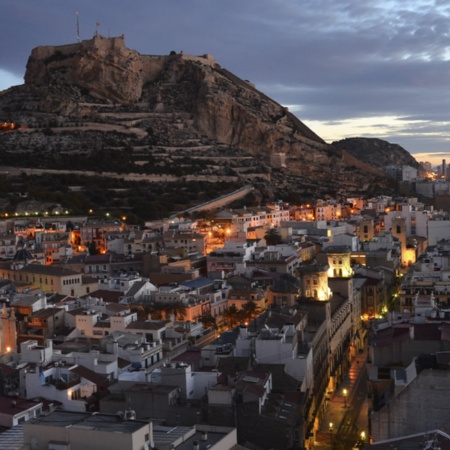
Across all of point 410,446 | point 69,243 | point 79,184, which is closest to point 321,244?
point 69,243

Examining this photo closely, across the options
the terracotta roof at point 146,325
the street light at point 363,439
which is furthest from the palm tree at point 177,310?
the street light at point 363,439

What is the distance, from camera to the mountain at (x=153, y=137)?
76.6 meters

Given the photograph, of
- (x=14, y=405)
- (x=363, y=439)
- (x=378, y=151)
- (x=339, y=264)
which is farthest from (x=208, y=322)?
(x=378, y=151)

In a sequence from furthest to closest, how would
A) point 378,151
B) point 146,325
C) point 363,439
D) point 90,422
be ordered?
point 378,151 < point 146,325 < point 363,439 < point 90,422

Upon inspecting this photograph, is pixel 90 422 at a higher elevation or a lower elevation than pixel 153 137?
lower

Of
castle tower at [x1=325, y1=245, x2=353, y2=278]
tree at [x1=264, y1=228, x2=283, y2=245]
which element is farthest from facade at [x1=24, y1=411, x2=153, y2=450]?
tree at [x1=264, y1=228, x2=283, y2=245]

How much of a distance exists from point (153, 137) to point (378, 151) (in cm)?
8130

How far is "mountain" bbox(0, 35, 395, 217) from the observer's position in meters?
76.6

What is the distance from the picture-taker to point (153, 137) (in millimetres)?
92000

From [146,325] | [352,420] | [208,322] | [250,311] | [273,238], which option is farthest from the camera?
[273,238]

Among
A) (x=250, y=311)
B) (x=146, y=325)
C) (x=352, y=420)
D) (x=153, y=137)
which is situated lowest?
(x=352, y=420)

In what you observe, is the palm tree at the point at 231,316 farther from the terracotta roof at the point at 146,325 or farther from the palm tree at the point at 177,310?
the terracotta roof at the point at 146,325

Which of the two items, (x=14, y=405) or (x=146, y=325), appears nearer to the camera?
(x=14, y=405)

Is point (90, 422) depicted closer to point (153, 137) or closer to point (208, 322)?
point (208, 322)
